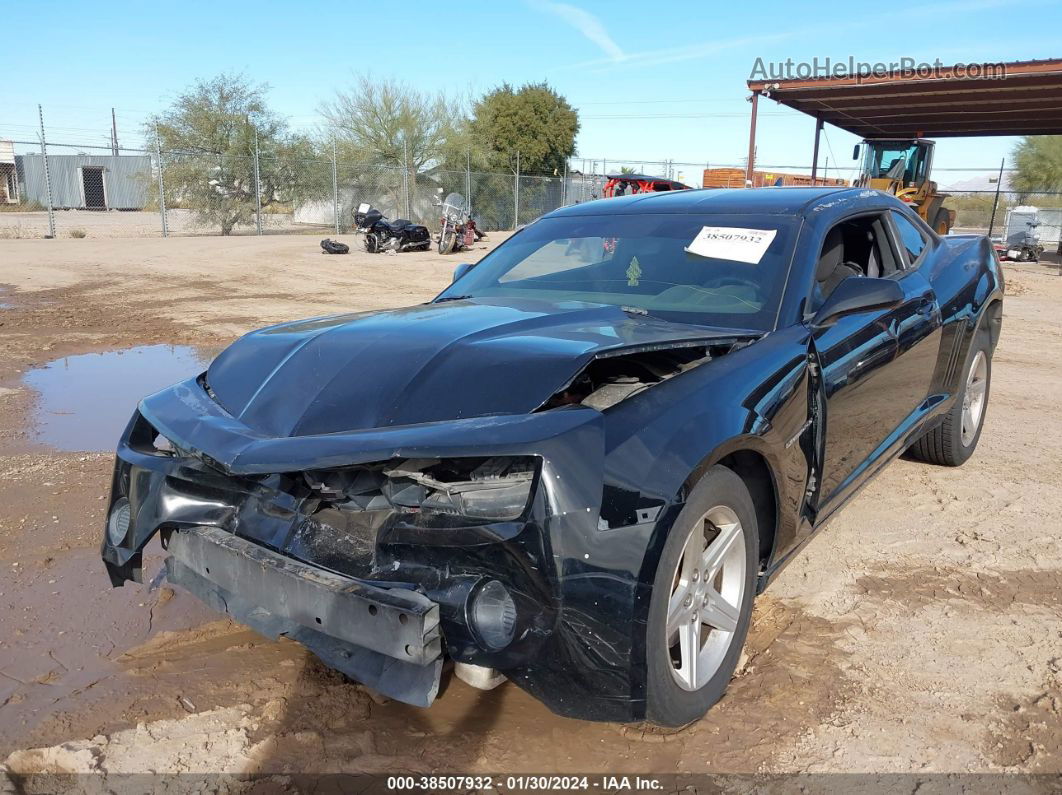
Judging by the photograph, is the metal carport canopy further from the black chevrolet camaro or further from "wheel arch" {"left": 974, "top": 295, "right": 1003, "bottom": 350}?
the black chevrolet camaro

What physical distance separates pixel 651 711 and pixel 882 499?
2.88 metres

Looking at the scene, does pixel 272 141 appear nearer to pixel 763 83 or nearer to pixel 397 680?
pixel 763 83

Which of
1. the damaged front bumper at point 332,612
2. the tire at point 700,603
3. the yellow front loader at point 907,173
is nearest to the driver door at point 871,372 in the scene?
the tire at point 700,603

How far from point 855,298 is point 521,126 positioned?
37247 millimetres

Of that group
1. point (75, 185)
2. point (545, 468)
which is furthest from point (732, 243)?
point (75, 185)

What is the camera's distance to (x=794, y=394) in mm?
2844

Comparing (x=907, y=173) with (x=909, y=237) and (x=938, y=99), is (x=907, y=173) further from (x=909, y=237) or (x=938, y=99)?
(x=909, y=237)

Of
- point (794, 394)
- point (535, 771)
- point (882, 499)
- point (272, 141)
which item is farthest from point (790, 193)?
point (272, 141)

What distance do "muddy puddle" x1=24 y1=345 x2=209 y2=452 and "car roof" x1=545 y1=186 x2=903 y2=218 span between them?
3.34 m

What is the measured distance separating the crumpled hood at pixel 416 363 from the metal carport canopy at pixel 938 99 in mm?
18374

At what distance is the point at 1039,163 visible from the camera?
44375 mm

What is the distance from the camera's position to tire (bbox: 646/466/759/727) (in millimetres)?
2160

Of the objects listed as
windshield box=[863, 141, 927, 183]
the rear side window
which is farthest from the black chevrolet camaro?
windshield box=[863, 141, 927, 183]

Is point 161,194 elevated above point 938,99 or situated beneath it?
situated beneath
